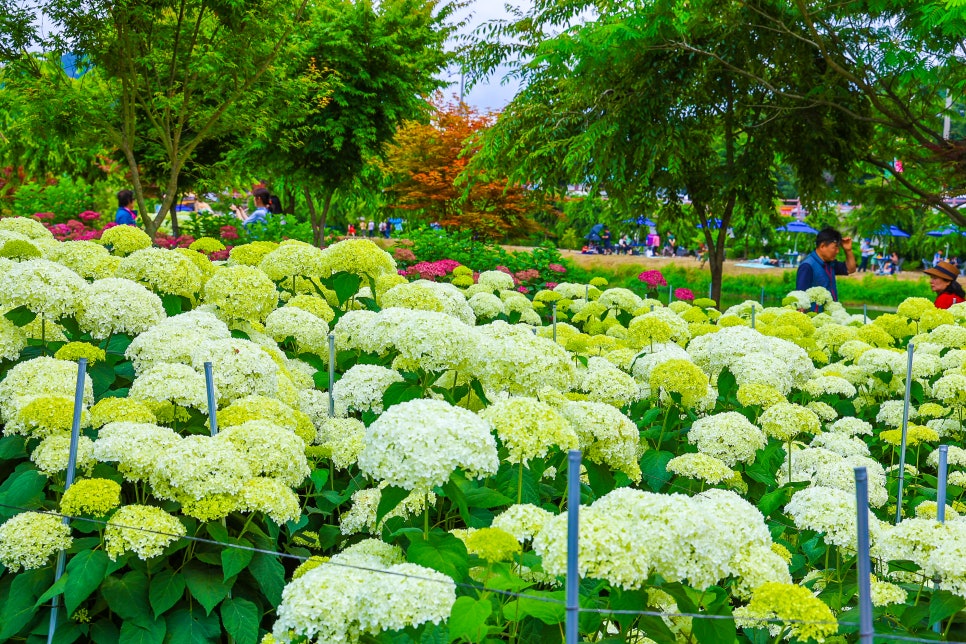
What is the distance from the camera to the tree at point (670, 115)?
9312 mm

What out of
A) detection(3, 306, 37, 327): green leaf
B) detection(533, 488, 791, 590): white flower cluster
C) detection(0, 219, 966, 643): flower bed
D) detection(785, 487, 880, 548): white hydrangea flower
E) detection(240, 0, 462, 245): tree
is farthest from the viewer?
detection(240, 0, 462, 245): tree

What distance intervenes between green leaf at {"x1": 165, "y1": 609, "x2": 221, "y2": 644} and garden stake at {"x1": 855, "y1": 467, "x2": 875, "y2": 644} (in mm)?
1522

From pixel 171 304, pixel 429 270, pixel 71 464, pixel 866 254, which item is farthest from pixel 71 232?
pixel 866 254

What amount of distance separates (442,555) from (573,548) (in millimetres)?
459

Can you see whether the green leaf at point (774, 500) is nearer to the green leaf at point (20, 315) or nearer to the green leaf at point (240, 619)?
the green leaf at point (240, 619)

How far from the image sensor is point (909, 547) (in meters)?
1.89

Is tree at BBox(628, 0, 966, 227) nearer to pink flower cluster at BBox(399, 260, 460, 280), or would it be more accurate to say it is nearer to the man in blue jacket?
the man in blue jacket

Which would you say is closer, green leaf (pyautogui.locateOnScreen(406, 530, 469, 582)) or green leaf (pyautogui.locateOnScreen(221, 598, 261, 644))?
green leaf (pyautogui.locateOnScreen(406, 530, 469, 582))

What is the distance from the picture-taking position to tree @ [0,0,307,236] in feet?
25.8

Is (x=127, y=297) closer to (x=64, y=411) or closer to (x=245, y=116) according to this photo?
(x=64, y=411)

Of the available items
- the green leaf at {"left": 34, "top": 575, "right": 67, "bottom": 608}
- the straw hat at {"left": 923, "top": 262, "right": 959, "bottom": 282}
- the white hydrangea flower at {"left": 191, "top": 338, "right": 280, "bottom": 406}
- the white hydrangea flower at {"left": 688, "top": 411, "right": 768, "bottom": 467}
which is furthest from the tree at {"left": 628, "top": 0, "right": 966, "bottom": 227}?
the green leaf at {"left": 34, "top": 575, "right": 67, "bottom": 608}

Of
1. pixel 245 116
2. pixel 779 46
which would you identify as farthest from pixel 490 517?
pixel 779 46

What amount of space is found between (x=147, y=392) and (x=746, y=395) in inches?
83.6

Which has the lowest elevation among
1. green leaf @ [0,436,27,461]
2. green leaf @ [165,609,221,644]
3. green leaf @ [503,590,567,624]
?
green leaf @ [165,609,221,644]
